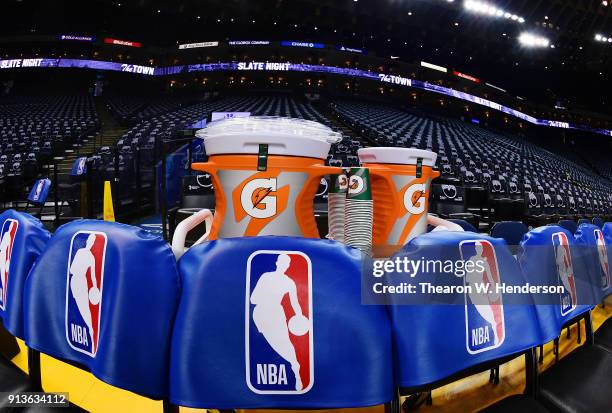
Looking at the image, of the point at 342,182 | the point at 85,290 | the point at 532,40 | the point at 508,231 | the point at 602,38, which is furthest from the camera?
the point at 532,40

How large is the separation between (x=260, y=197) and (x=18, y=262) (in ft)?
2.14

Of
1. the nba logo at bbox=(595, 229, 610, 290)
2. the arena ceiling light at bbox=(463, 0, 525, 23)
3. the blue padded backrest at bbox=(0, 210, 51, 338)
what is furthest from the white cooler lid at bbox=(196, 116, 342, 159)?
the arena ceiling light at bbox=(463, 0, 525, 23)

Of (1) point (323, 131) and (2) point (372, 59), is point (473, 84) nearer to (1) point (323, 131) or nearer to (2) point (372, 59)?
(2) point (372, 59)

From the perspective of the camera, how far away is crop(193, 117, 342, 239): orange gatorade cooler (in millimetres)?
858

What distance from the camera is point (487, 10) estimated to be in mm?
19500

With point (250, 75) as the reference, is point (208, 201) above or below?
below

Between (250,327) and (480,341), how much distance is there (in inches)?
18.2

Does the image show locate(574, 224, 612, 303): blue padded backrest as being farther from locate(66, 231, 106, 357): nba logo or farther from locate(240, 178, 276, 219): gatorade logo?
locate(66, 231, 106, 357): nba logo

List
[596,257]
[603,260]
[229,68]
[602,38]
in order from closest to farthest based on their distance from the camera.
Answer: [596,257], [603,260], [602,38], [229,68]

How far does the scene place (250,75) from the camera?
24.5 meters

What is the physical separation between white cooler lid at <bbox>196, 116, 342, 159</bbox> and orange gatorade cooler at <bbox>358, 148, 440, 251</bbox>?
20 cm

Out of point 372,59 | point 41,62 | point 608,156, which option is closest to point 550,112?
point 608,156

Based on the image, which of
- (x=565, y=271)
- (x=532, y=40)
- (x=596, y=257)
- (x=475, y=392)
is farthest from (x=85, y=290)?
(x=532, y=40)

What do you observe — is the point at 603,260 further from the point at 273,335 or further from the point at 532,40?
the point at 532,40
